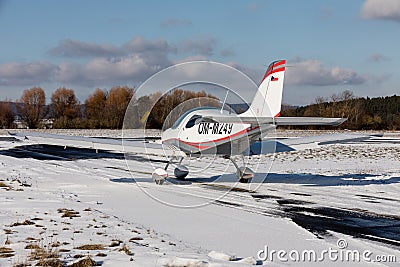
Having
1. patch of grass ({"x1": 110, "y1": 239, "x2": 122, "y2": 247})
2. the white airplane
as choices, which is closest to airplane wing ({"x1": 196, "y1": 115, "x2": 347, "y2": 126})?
the white airplane

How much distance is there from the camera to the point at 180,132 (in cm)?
1436

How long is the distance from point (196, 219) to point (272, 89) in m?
6.07

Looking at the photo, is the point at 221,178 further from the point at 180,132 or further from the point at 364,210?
the point at 364,210

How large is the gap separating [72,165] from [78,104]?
8294cm

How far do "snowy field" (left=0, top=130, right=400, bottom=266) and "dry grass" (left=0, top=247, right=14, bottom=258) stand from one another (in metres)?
0.02

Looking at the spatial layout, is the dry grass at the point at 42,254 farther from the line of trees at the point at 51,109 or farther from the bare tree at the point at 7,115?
the bare tree at the point at 7,115

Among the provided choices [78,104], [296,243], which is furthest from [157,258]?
[78,104]

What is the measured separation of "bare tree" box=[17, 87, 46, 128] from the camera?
310ft

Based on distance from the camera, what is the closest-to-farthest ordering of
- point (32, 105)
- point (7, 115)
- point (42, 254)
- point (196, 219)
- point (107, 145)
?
point (42, 254)
point (196, 219)
point (107, 145)
point (7, 115)
point (32, 105)

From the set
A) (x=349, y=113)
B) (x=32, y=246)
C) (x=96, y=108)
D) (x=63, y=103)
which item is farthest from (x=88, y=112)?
(x=32, y=246)

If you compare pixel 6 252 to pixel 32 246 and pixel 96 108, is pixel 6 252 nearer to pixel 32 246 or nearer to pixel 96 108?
pixel 32 246

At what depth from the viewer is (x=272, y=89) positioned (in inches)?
536

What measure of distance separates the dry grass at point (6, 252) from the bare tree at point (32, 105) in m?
90.4

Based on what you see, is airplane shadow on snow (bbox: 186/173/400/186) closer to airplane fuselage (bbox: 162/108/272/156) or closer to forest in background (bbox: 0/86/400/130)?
airplane fuselage (bbox: 162/108/272/156)
